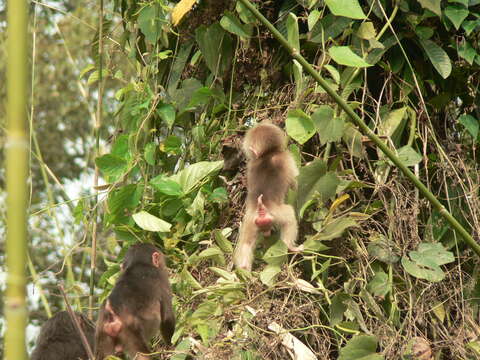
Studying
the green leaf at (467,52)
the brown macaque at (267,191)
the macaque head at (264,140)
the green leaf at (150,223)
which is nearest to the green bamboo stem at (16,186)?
the brown macaque at (267,191)

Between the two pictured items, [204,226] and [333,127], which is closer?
[333,127]

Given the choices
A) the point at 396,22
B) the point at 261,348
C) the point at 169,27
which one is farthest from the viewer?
the point at 169,27

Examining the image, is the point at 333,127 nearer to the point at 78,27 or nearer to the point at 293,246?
the point at 293,246

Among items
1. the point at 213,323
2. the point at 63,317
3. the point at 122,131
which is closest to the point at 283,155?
the point at 213,323

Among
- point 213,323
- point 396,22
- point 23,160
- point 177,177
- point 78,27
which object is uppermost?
point 23,160

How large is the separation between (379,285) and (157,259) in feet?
2.98

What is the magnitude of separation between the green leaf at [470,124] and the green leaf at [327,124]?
70cm

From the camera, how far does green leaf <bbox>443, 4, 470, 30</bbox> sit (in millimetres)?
3338

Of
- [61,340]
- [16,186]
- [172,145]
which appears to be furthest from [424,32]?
[16,186]

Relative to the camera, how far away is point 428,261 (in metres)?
3.13

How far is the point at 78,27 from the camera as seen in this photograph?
9633 mm

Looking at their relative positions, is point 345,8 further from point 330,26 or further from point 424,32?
point 424,32

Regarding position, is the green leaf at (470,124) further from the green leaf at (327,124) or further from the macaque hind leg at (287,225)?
the macaque hind leg at (287,225)

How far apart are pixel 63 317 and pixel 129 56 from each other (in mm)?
1320
